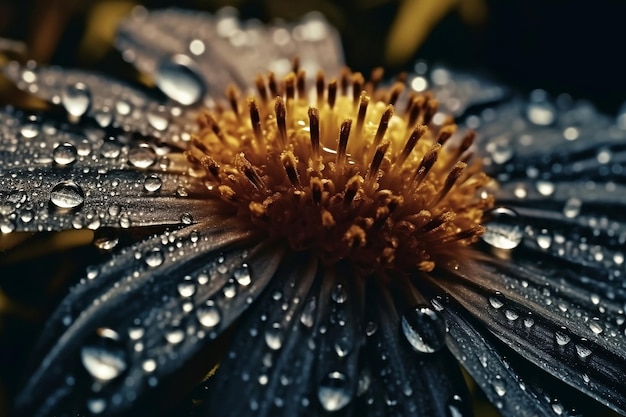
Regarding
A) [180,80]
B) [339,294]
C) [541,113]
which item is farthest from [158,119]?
[541,113]

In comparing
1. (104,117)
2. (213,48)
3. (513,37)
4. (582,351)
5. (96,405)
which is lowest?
(96,405)

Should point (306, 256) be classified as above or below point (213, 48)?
below

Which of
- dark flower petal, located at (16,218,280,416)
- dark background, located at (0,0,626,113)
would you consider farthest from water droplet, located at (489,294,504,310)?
dark background, located at (0,0,626,113)

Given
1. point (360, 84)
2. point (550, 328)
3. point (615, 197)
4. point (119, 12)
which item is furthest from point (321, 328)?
point (119, 12)

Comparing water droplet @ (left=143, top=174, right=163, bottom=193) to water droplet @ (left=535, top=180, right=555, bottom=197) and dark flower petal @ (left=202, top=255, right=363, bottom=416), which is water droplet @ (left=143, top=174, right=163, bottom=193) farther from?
water droplet @ (left=535, top=180, right=555, bottom=197)

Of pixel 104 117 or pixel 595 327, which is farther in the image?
pixel 104 117

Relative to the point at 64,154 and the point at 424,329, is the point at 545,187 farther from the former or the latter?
the point at 64,154
